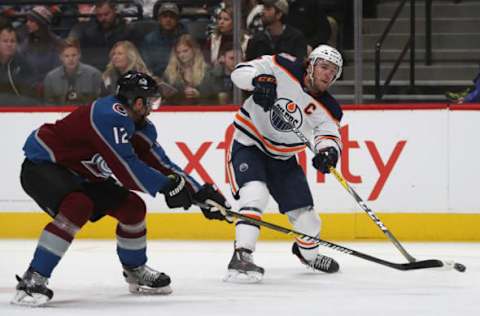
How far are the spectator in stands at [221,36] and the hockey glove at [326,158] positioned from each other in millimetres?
1908

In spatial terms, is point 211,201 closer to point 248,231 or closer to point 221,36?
point 248,231

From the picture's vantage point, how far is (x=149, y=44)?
22.8 ft

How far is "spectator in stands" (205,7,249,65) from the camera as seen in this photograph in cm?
691

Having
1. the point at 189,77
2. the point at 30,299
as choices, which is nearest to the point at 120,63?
the point at 189,77

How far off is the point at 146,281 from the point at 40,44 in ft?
9.59

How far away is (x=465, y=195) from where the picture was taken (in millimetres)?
6527

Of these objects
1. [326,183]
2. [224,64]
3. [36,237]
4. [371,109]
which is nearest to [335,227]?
[326,183]

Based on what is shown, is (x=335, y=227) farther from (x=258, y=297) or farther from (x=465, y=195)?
(x=258, y=297)

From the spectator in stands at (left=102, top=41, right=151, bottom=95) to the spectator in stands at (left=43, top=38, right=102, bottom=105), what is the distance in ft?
0.19

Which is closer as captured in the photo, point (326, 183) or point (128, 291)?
point (128, 291)

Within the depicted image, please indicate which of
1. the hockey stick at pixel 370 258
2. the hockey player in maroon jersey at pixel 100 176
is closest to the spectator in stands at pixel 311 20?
the hockey stick at pixel 370 258

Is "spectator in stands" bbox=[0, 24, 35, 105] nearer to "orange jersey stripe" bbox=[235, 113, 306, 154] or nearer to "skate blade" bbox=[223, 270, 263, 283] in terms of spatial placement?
"orange jersey stripe" bbox=[235, 113, 306, 154]

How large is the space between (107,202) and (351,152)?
8.25 feet

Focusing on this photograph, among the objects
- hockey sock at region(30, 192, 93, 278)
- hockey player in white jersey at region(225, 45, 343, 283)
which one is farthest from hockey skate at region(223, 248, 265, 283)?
hockey sock at region(30, 192, 93, 278)
